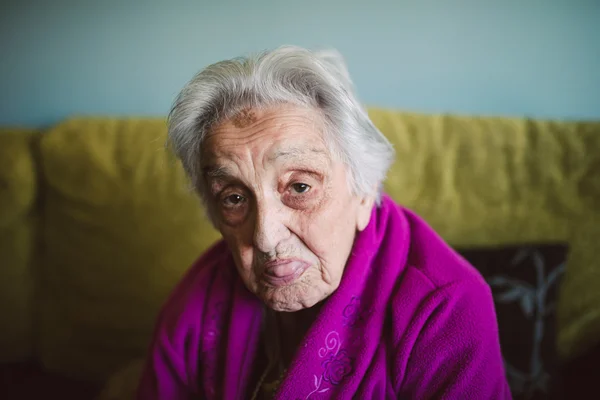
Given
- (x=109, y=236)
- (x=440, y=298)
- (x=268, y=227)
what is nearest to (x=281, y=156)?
(x=268, y=227)

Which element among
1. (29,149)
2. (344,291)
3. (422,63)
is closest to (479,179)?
(422,63)

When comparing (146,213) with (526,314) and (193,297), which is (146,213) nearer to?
(193,297)

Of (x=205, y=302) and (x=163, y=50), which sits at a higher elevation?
(x=163, y=50)

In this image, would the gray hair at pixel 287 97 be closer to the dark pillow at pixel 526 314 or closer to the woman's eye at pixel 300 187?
the woman's eye at pixel 300 187

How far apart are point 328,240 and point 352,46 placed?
3.22 feet

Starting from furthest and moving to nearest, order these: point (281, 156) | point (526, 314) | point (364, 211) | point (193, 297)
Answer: point (526, 314) < point (193, 297) < point (364, 211) < point (281, 156)

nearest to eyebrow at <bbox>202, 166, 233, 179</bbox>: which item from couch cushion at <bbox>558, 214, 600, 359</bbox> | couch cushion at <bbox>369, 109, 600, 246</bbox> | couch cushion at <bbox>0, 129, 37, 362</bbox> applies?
couch cushion at <bbox>369, 109, 600, 246</bbox>

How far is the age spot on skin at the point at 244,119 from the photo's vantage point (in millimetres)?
820

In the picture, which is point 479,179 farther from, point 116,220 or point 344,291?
point 116,220

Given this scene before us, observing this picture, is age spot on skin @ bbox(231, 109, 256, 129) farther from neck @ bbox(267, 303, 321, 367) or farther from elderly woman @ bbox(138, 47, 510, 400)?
neck @ bbox(267, 303, 321, 367)

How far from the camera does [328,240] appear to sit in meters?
0.88

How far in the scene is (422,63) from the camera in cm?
162

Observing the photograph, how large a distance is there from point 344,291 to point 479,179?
77cm

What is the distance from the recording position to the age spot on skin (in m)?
0.82
